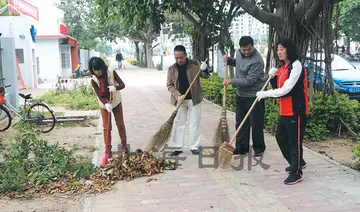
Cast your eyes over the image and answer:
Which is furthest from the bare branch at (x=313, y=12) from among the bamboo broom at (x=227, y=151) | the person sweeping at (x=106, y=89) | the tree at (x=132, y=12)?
the person sweeping at (x=106, y=89)

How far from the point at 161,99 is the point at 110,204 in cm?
891

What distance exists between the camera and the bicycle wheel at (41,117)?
325 inches

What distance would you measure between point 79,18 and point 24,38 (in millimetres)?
15432

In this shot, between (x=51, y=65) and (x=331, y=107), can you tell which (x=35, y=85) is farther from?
(x=331, y=107)

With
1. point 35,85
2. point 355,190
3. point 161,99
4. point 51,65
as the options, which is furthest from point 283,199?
point 51,65

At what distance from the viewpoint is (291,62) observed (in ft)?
14.6

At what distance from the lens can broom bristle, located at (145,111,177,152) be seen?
5.70m

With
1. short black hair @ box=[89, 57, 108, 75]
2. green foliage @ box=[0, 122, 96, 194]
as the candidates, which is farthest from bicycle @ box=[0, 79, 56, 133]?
short black hair @ box=[89, 57, 108, 75]

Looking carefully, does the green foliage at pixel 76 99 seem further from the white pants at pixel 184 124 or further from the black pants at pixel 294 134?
the black pants at pixel 294 134

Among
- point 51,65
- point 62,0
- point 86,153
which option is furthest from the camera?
point 62,0

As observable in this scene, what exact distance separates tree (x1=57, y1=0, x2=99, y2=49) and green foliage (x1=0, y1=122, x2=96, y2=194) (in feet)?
89.8

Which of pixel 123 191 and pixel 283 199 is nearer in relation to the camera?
pixel 283 199

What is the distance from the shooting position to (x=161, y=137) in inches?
226

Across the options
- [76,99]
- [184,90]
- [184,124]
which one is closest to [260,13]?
[184,90]
